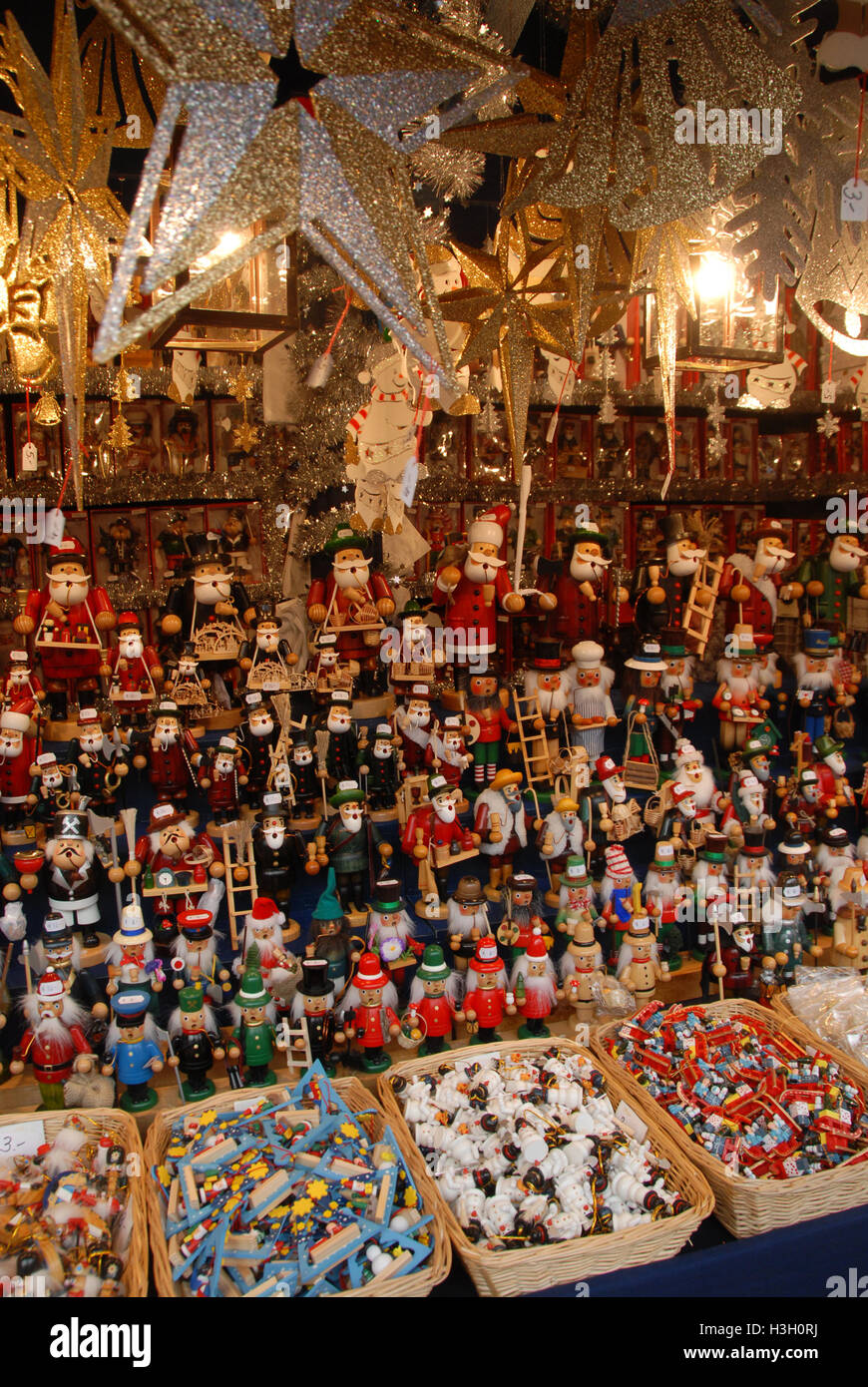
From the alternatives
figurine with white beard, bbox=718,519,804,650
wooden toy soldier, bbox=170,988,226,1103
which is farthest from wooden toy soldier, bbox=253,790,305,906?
figurine with white beard, bbox=718,519,804,650

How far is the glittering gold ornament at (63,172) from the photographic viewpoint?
7.64ft

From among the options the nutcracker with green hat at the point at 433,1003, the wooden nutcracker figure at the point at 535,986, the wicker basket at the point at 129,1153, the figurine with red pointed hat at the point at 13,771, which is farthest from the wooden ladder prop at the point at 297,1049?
the figurine with red pointed hat at the point at 13,771

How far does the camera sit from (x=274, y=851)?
3.72 metres

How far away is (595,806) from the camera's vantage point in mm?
4141

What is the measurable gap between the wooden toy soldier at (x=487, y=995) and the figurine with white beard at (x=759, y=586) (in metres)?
2.18

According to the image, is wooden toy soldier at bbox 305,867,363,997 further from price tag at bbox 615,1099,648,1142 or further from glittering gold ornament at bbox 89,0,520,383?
glittering gold ornament at bbox 89,0,520,383

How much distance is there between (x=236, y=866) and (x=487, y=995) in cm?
103

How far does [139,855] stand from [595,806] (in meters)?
1.85

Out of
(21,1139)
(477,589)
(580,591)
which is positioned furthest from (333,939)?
(580,591)

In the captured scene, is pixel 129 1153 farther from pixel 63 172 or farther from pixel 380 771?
pixel 63 172

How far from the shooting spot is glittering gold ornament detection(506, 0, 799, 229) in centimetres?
232

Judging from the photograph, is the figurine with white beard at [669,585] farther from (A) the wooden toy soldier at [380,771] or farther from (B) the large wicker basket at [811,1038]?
(B) the large wicker basket at [811,1038]

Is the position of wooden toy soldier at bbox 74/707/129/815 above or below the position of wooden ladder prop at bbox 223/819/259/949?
above

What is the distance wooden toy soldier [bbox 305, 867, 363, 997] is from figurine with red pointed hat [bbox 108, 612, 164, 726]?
116cm
